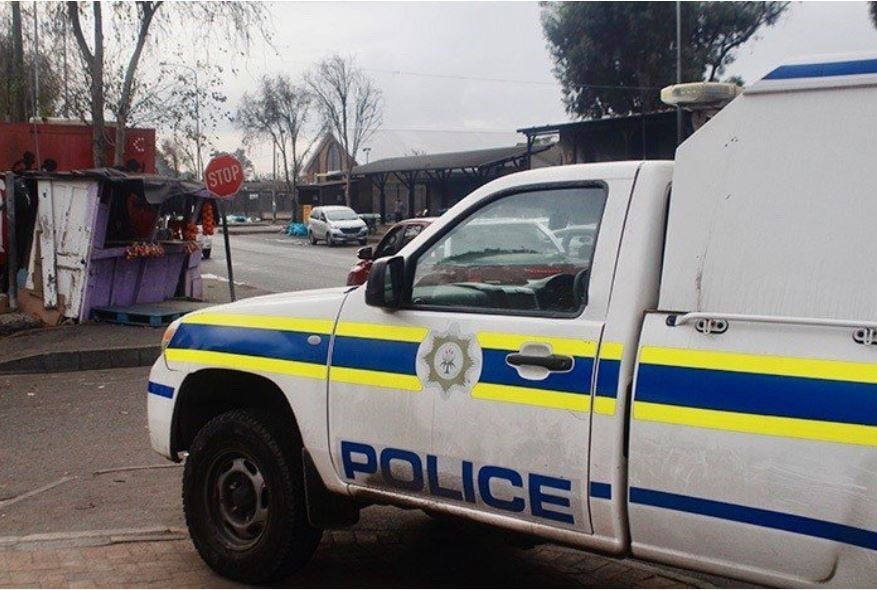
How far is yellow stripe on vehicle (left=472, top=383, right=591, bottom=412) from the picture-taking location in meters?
3.36

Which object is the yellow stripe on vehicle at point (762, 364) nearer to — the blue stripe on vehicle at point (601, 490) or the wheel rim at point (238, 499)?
the blue stripe on vehicle at point (601, 490)

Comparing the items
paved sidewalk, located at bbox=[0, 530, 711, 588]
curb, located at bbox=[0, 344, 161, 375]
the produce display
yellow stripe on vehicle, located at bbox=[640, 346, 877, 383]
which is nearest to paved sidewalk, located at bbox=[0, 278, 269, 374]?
curb, located at bbox=[0, 344, 161, 375]

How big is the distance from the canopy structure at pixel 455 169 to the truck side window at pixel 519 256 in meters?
35.5

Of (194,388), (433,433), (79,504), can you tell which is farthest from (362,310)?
(79,504)

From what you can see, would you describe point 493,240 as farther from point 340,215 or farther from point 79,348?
point 340,215

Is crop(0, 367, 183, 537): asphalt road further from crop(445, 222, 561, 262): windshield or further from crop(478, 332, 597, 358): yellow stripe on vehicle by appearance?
crop(478, 332, 597, 358): yellow stripe on vehicle

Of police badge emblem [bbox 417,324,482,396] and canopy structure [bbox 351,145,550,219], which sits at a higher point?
canopy structure [bbox 351,145,550,219]

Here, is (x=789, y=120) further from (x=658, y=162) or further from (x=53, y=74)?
(x=53, y=74)

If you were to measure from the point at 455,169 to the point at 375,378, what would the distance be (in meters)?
40.9

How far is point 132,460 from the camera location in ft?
22.5

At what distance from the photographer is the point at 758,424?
2.98 meters

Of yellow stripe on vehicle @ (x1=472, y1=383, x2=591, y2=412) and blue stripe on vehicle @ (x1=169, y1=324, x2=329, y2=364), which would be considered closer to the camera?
yellow stripe on vehicle @ (x1=472, y1=383, x2=591, y2=412)

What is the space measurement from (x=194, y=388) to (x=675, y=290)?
2.57 m

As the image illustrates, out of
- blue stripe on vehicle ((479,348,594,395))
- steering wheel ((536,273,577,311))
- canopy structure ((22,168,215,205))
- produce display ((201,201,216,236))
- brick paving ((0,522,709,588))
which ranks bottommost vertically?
brick paving ((0,522,709,588))
